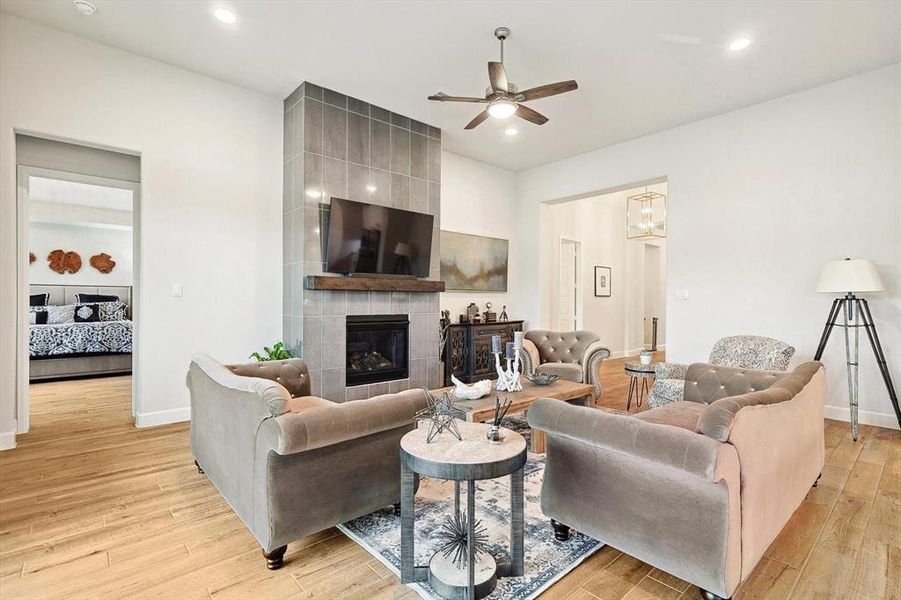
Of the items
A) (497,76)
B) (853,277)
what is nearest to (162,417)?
(497,76)

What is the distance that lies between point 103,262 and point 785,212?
10.5 meters

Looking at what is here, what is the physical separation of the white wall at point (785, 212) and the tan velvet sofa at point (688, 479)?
2841 millimetres

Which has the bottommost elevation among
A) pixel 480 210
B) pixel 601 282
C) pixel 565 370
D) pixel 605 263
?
pixel 565 370

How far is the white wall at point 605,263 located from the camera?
24.0ft

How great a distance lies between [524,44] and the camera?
359cm

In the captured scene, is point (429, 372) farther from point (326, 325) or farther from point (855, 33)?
point (855, 33)

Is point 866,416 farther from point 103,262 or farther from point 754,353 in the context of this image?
point 103,262

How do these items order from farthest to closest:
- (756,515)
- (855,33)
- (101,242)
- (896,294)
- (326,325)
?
(101,242)
(326,325)
(896,294)
(855,33)
(756,515)

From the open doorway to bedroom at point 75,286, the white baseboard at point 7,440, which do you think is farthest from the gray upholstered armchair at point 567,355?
the white baseboard at point 7,440

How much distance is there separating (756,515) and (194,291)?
14.5 ft

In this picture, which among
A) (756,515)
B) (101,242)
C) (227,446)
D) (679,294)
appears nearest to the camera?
(756,515)

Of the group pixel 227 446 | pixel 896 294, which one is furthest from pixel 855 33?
pixel 227 446

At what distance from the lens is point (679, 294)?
5297mm

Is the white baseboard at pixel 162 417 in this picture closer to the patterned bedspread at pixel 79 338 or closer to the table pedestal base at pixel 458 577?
the patterned bedspread at pixel 79 338
